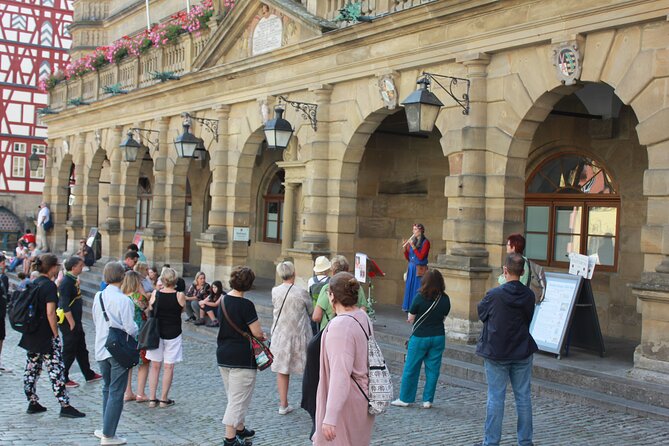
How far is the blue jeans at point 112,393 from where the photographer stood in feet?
23.8

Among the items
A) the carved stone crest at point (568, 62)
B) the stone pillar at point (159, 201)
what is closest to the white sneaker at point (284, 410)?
the carved stone crest at point (568, 62)

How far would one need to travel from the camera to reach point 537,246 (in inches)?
534

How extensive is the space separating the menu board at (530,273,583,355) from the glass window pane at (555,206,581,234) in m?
2.74

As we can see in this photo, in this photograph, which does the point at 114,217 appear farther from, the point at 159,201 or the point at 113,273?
the point at 113,273

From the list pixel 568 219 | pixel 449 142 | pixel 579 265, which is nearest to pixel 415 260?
pixel 449 142

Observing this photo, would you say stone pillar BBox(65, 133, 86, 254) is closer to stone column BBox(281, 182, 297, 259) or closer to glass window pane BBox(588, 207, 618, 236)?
stone column BBox(281, 182, 297, 259)

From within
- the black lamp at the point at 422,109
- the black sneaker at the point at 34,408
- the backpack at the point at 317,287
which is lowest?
the black sneaker at the point at 34,408

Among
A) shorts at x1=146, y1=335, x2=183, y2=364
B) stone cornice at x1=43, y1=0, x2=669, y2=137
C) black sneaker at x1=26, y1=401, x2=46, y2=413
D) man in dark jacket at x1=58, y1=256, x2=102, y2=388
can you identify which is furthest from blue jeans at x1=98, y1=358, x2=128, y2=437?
stone cornice at x1=43, y1=0, x2=669, y2=137

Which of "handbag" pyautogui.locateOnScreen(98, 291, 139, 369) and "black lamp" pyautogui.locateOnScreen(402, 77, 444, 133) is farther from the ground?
"black lamp" pyautogui.locateOnScreen(402, 77, 444, 133)

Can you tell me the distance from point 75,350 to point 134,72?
46.2 ft

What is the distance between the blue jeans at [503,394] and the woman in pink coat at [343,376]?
216 centimetres

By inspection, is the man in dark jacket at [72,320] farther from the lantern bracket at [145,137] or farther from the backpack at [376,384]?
the lantern bracket at [145,137]

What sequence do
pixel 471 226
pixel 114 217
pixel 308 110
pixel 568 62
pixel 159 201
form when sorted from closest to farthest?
pixel 568 62 → pixel 471 226 → pixel 308 110 → pixel 159 201 → pixel 114 217

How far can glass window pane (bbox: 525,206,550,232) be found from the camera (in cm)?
1349
